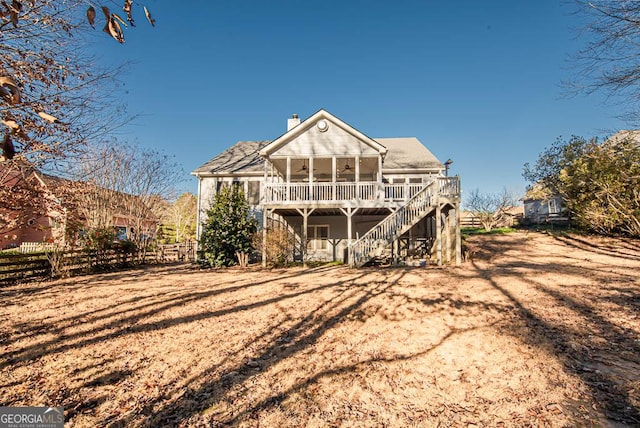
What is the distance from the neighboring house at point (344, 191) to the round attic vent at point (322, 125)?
0.05m

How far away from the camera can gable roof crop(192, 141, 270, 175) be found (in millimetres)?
17750

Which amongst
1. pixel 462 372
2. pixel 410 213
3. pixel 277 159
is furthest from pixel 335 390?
pixel 277 159

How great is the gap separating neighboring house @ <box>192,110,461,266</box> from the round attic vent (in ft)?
0.18

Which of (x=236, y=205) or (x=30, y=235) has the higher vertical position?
(x=236, y=205)

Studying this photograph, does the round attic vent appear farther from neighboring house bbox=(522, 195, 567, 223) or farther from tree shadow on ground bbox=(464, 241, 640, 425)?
neighboring house bbox=(522, 195, 567, 223)

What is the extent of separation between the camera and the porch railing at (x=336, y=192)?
14.4 meters

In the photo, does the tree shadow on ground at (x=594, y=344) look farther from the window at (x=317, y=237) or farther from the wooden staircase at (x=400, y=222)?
the window at (x=317, y=237)

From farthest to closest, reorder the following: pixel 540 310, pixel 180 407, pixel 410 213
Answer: pixel 410 213
pixel 540 310
pixel 180 407

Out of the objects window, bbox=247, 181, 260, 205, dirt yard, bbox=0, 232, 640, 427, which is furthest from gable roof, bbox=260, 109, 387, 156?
dirt yard, bbox=0, 232, 640, 427

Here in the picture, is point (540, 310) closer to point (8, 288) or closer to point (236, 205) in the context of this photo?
point (236, 205)

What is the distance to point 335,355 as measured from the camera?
171 inches

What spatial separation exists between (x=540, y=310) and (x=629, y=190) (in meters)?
16.0

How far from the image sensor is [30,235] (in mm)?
24422

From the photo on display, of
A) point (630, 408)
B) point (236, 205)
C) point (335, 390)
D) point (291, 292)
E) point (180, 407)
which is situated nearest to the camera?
point (630, 408)
